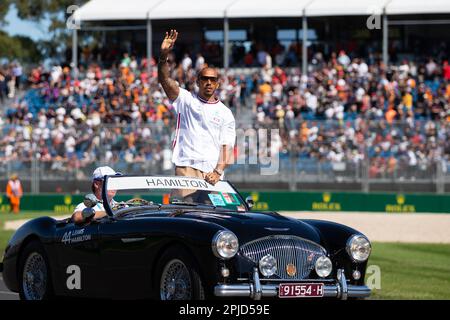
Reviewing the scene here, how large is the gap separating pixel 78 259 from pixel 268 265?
1875mm

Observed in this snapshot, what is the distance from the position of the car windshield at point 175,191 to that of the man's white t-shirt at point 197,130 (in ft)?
2.47

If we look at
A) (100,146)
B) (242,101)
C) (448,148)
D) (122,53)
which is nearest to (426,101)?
(448,148)

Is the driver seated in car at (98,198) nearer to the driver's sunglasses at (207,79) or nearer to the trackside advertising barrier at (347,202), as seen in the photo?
the driver's sunglasses at (207,79)

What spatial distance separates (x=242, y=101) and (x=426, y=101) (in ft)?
19.8

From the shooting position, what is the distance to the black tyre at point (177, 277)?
28.3ft

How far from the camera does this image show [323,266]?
919 centimetres

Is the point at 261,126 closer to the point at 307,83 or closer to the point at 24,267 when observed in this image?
the point at 307,83

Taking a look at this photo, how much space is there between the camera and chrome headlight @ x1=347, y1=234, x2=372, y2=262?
9.45m

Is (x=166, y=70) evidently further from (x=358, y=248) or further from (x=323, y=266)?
(x=323, y=266)

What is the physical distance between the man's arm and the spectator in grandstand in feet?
71.2

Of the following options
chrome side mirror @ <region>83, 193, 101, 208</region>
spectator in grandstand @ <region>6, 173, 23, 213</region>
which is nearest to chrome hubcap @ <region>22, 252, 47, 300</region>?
chrome side mirror @ <region>83, 193, 101, 208</region>

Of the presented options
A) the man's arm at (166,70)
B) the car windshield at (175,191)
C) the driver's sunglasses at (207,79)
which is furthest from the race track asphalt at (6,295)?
the driver's sunglasses at (207,79)

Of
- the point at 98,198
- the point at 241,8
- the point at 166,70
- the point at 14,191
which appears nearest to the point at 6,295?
the point at 98,198

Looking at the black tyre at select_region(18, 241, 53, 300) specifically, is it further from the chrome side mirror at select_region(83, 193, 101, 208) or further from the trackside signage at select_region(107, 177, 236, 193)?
the trackside signage at select_region(107, 177, 236, 193)
